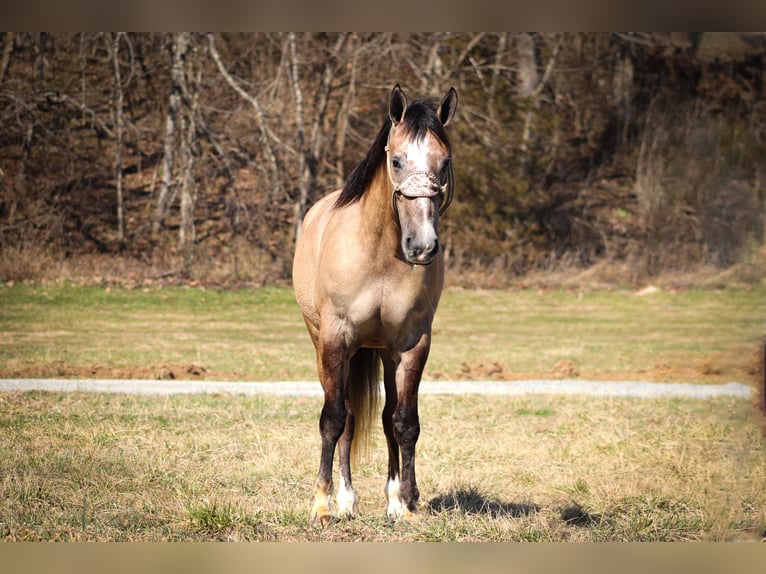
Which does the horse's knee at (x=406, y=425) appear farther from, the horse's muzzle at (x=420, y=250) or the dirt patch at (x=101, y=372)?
the dirt patch at (x=101, y=372)

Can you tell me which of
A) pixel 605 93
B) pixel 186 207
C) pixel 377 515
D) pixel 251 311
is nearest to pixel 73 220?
pixel 186 207

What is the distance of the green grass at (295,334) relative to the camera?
12.0 metres

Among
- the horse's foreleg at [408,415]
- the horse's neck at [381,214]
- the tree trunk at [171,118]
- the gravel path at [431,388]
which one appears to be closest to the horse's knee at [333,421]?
the horse's foreleg at [408,415]

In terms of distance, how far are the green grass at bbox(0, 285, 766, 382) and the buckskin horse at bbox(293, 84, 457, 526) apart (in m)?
5.50

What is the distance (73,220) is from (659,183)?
557 inches

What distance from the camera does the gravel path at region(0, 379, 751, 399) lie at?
376 inches

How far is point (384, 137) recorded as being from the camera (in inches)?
201

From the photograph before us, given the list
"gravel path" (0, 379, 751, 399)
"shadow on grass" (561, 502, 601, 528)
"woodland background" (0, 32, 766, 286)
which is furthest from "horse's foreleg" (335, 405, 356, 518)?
"woodland background" (0, 32, 766, 286)

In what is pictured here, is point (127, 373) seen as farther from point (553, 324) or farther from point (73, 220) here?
point (73, 220)

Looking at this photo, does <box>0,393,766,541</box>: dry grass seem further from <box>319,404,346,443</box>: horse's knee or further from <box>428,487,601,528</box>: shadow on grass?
<box>319,404,346,443</box>: horse's knee

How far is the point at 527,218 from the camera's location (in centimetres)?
2267

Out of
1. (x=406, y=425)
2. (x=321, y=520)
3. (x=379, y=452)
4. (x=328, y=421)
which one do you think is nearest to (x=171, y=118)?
(x=379, y=452)

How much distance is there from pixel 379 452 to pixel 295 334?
26.1 feet

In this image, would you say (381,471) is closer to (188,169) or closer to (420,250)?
(420,250)
